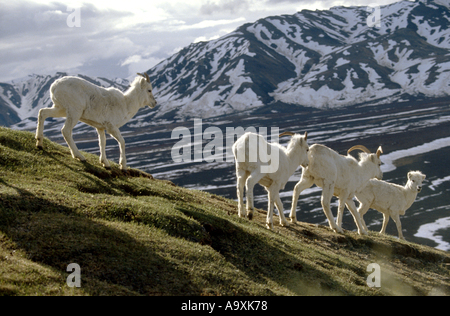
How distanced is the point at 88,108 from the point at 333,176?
1055 centimetres

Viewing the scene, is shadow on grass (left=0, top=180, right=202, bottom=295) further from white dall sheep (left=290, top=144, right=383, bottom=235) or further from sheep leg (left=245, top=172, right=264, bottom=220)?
white dall sheep (left=290, top=144, right=383, bottom=235)

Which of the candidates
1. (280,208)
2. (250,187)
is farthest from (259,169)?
(280,208)

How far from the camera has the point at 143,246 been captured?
914 cm

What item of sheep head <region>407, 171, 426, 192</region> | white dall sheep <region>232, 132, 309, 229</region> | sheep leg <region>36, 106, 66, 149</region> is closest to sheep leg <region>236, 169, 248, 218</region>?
white dall sheep <region>232, 132, 309, 229</region>

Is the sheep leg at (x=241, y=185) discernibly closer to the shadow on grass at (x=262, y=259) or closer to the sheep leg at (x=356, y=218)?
the shadow on grass at (x=262, y=259)

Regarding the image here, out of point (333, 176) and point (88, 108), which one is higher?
point (88, 108)

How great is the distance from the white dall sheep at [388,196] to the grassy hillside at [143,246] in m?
6.35

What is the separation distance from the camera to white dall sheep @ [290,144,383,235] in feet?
57.0

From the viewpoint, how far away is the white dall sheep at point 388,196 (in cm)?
2245

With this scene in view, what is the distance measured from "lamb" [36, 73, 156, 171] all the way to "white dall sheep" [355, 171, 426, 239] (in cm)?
1353

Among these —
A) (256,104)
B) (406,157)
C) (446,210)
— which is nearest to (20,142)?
(446,210)

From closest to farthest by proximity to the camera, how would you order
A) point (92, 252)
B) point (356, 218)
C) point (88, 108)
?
1. point (92, 252)
2. point (88, 108)
3. point (356, 218)

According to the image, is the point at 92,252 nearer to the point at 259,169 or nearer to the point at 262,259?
the point at 262,259
